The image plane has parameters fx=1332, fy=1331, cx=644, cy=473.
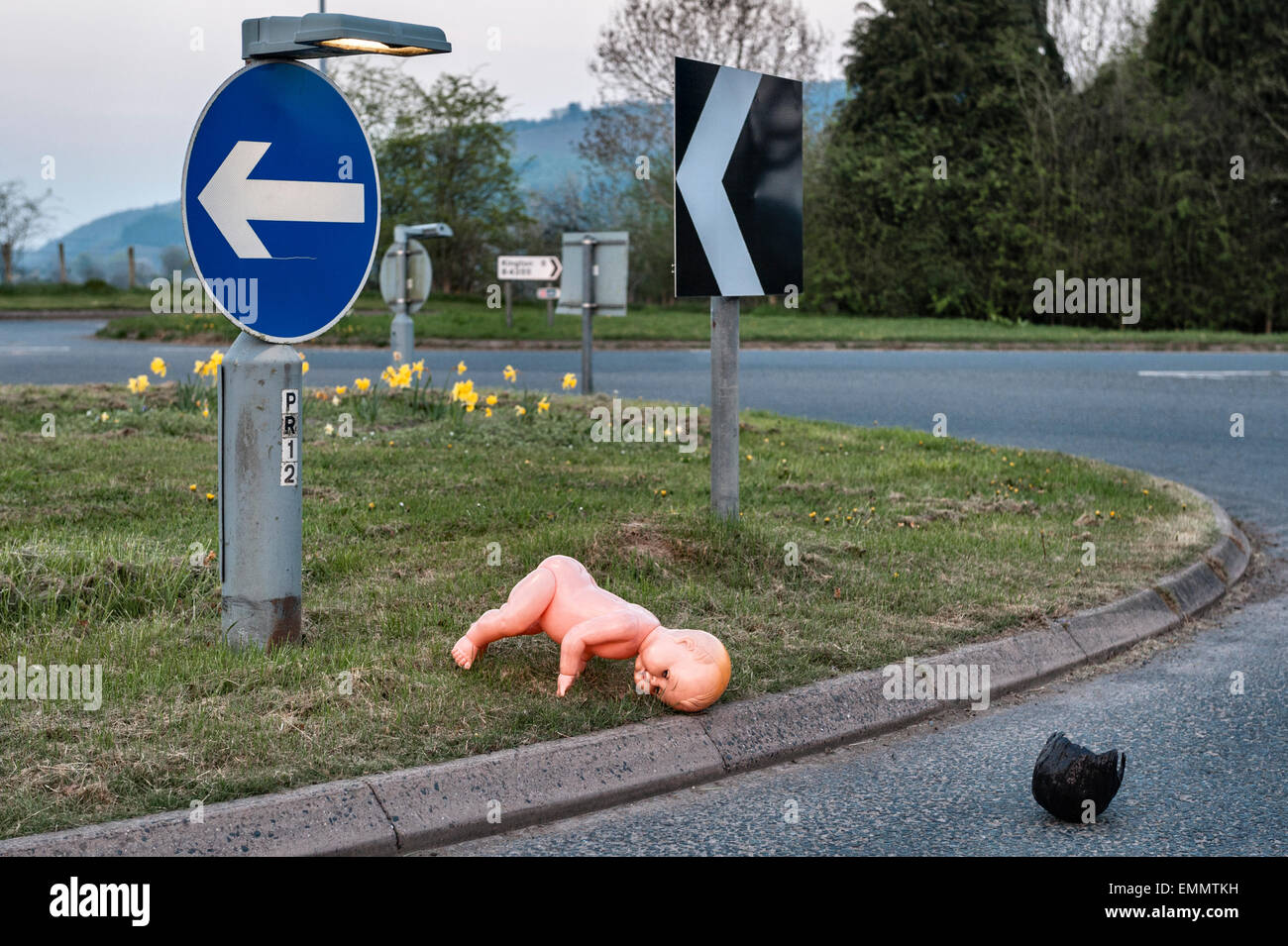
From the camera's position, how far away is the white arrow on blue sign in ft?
13.9

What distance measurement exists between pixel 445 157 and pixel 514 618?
92.5ft

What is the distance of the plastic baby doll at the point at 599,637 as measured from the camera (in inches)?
161

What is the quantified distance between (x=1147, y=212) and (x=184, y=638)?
26832 mm

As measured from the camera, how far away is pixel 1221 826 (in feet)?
11.7

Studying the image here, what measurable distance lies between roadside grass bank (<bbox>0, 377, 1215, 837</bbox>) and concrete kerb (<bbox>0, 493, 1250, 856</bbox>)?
110 mm

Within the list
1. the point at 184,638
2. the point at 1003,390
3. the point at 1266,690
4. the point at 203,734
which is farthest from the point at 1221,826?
the point at 1003,390
